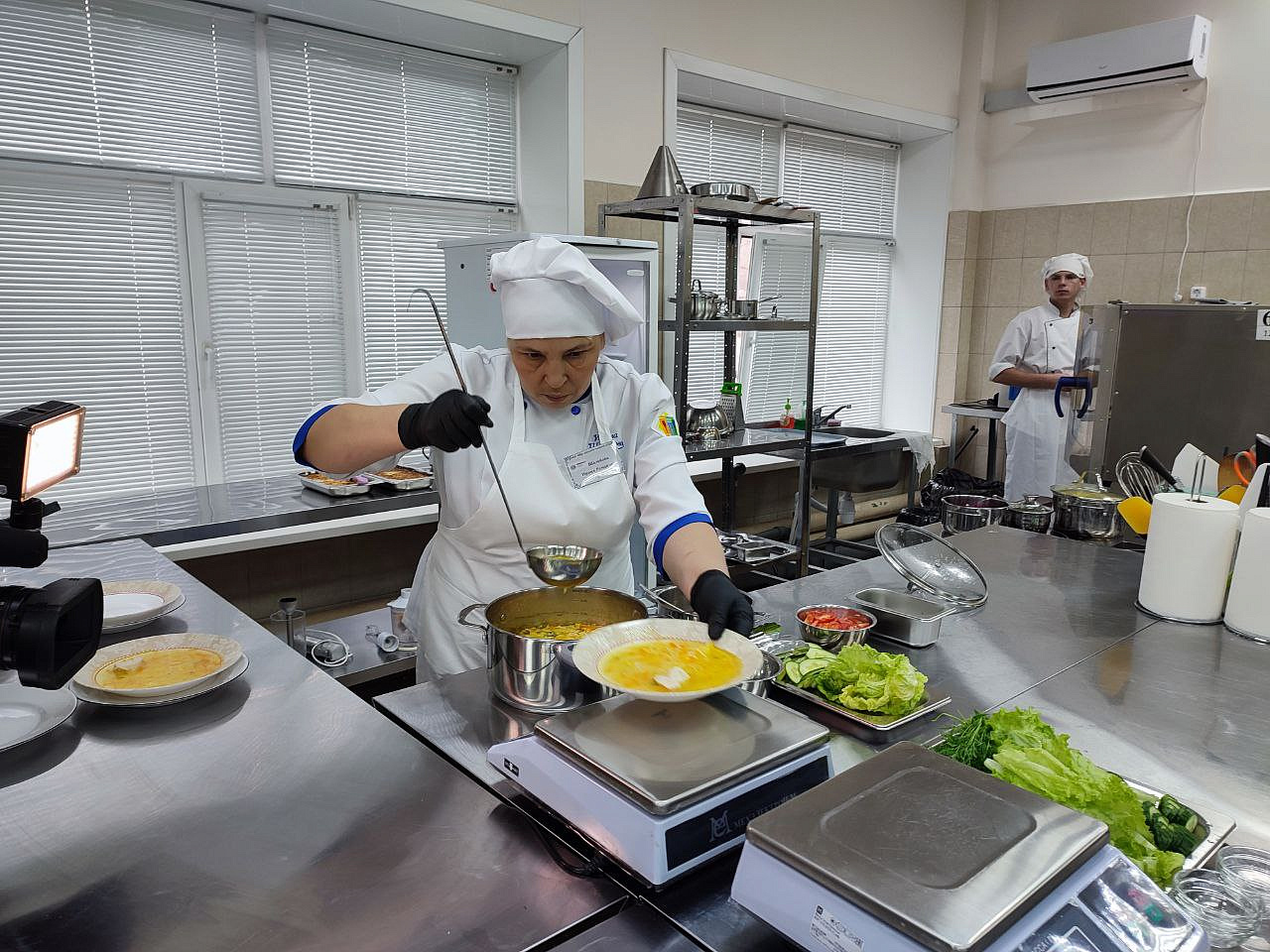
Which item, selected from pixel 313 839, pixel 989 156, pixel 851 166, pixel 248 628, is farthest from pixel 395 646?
pixel 989 156

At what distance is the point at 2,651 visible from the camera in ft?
2.73

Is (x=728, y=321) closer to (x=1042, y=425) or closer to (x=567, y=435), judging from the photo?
(x=1042, y=425)

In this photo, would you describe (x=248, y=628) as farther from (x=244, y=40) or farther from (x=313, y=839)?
(x=244, y=40)

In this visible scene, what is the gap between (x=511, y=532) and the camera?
1.89 meters

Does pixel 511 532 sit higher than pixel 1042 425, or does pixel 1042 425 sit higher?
pixel 511 532

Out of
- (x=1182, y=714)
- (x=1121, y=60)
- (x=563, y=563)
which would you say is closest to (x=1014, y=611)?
(x=1182, y=714)

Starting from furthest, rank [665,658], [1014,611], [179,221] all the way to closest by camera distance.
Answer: [179,221] → [1014,611] → [665,658]

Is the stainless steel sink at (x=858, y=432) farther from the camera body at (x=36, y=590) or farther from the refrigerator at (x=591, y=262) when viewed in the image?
the camera body at (x=36, y=590)

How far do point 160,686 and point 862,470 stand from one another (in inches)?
176

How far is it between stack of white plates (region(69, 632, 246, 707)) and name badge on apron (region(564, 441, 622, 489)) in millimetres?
774

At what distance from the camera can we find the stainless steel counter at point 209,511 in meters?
2.61

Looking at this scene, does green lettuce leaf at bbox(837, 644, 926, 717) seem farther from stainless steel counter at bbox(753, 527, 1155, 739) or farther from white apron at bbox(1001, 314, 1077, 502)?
white apron at bbox(1001, 314, 1077, 502)

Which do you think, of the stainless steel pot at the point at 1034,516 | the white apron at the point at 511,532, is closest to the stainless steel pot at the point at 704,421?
the stainless steel pot at the point at 1034,516

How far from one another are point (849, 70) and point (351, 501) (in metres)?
4.15
